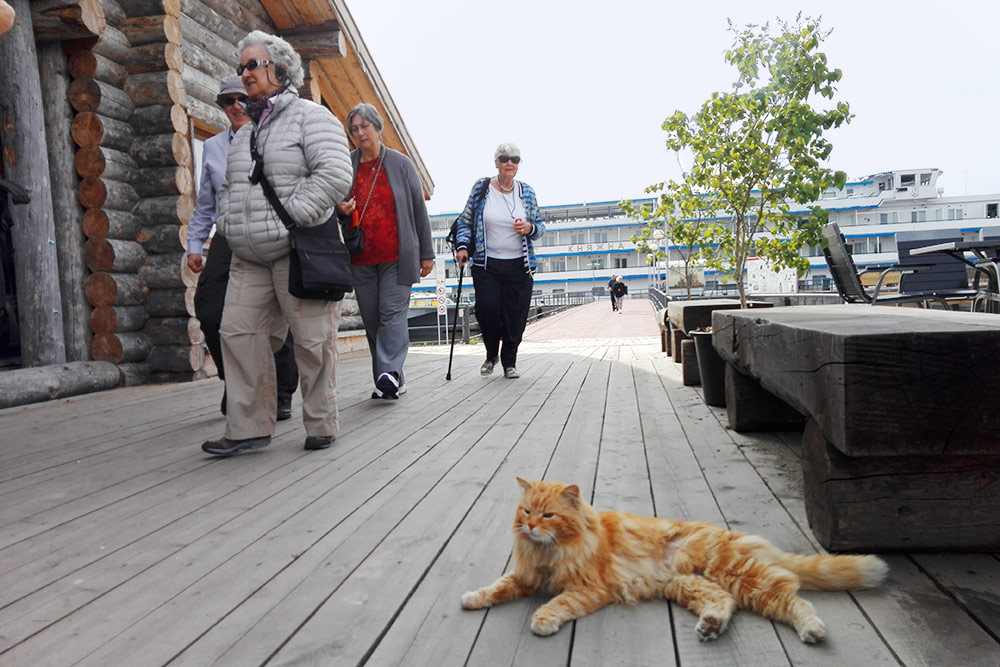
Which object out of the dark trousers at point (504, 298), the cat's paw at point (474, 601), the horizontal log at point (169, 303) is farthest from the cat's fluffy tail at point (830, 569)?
the horizontal log at point (169, 303)

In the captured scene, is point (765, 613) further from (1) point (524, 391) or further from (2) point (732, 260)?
(2) point (732, 260)

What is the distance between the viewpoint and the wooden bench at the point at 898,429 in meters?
1.58

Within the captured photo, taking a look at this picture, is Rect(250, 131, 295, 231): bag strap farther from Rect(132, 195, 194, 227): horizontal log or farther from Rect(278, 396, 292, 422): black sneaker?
Rect(132, 195, 194, 227): horizontal log

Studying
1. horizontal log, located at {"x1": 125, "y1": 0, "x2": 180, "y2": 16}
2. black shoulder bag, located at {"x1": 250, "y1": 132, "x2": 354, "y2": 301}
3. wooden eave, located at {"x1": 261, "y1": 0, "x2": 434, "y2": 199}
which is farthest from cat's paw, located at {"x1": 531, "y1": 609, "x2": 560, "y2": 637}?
wooden eave, located at {"x1": 261, "y1": 0, "x2": 434, "y2": 199}

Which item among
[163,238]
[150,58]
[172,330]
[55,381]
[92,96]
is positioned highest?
[150,58]

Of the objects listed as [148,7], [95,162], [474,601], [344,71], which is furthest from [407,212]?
[344,71]

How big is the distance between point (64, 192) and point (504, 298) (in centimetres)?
385

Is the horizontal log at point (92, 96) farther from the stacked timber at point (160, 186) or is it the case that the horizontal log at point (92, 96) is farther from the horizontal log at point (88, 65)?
the stacked timber at point (160, 186)

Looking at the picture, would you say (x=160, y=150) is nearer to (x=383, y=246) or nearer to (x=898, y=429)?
(x=383, y=246)

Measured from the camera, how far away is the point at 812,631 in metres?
1.42

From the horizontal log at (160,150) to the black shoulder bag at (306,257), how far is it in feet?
11.8

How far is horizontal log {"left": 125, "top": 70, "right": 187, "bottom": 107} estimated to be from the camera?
21.0ft

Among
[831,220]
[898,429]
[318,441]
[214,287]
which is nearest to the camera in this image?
[898,429]

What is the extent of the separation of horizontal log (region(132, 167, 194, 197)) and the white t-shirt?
9.27ft
